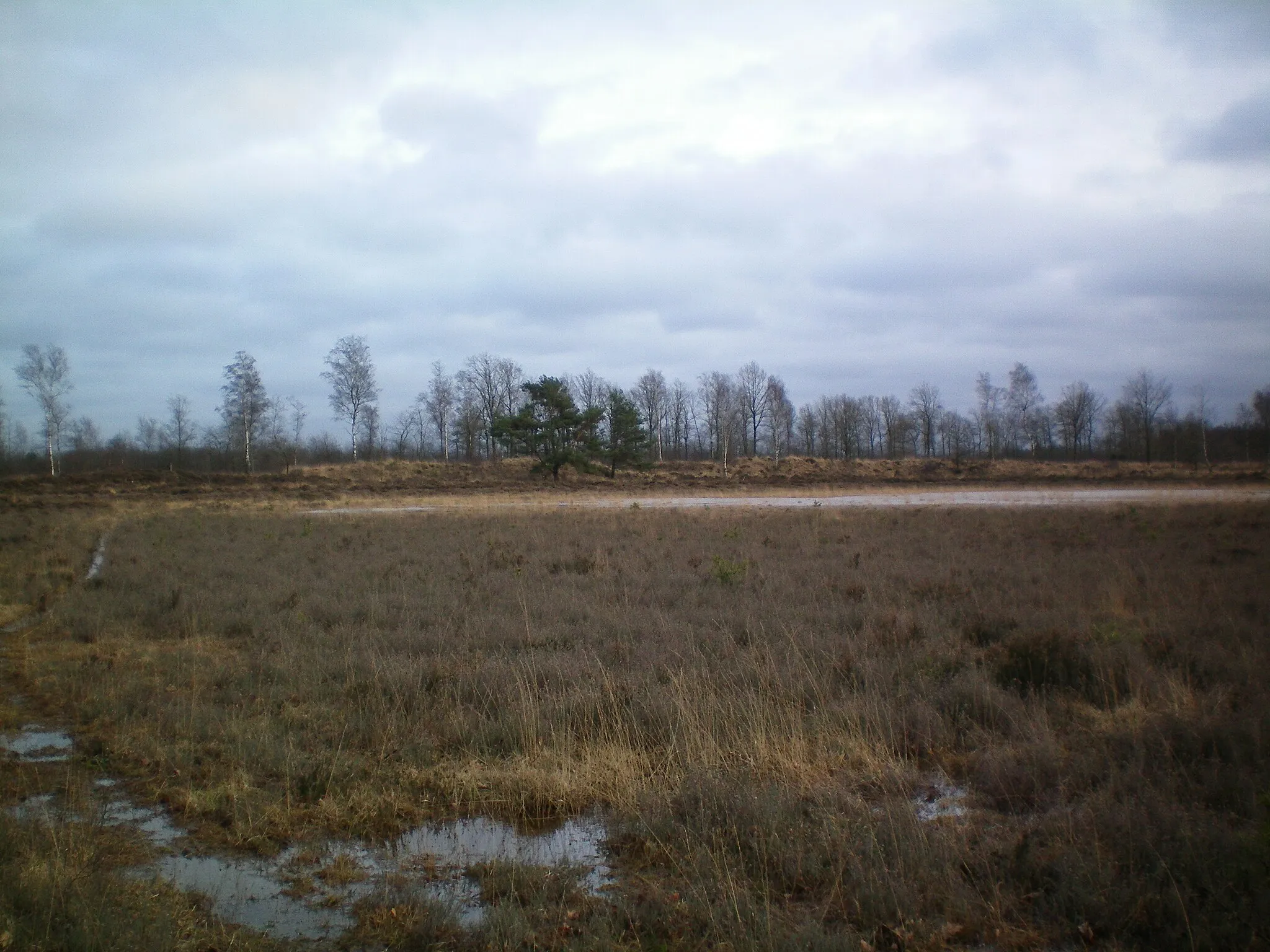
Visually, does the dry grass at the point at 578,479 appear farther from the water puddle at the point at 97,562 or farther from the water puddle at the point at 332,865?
the water puddle at the point at 332,865

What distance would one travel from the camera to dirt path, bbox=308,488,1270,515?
107 feet

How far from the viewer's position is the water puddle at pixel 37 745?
655 cm

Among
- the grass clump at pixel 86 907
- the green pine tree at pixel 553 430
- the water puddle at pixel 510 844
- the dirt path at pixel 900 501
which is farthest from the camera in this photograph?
the green pine tree at pixel 553 430

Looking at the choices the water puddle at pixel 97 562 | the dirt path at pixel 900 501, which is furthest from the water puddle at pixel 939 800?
the dirt path at pixel 900 501

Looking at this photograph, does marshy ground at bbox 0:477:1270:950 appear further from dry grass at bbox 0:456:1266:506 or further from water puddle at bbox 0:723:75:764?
dry grass at bbox 0:456:1266:506

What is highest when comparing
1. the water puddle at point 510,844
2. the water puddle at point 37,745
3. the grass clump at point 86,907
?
the grass clump at point 86,907

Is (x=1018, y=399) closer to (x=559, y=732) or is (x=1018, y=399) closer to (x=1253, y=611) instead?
(x=1253, y=611)

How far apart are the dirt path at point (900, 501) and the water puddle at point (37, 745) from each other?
25.4 metres

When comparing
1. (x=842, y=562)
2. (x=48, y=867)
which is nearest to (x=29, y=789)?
(x=48, y=867)

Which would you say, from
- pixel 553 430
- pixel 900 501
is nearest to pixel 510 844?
pixel 900 501

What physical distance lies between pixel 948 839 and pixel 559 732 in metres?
3.32

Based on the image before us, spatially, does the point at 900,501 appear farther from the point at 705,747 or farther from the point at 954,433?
the point at 954,433

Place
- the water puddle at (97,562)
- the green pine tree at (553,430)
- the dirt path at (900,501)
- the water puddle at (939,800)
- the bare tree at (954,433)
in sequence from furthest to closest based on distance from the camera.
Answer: the bare tree at (954,433) < the green pine tree at (553,430) < the dirt path at (900,501) < the water puddle at (97,562) < the water puddle at (939,800)

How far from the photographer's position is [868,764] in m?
5.96
